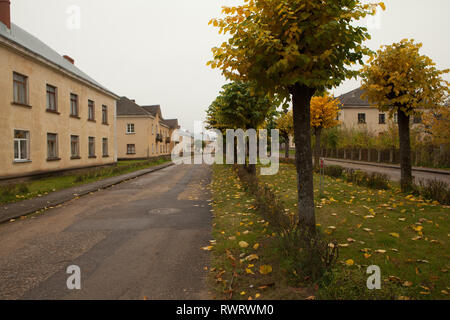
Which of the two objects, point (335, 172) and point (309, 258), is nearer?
point (309, 258)

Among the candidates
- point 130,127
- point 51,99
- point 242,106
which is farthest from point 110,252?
point 130,127

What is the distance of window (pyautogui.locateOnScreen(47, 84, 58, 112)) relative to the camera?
60.0ft

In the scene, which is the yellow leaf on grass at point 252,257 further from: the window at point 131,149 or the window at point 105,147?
the window at point 131,149

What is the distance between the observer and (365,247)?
173 inches

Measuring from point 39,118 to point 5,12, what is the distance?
6.94m

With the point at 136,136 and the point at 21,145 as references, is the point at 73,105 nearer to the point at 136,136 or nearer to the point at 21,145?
the point at 21,145

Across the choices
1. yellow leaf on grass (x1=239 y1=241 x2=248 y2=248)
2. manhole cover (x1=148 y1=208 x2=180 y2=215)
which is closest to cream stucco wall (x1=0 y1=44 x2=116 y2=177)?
manhole cover (x1=148 y1=208 x2=180 y2=215)

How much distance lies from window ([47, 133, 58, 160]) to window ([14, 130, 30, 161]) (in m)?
1.97

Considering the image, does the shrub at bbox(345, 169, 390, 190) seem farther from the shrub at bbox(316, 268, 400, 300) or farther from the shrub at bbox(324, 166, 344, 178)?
the shrub at bbox(316, 268, 400, 300)

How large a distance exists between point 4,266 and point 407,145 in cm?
1113

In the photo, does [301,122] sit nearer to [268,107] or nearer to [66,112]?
[268,107]

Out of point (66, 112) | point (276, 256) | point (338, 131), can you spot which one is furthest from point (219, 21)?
point (338, 131)

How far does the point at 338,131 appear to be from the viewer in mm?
38688

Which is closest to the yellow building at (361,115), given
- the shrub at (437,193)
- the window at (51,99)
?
the shrub at (437,193)
